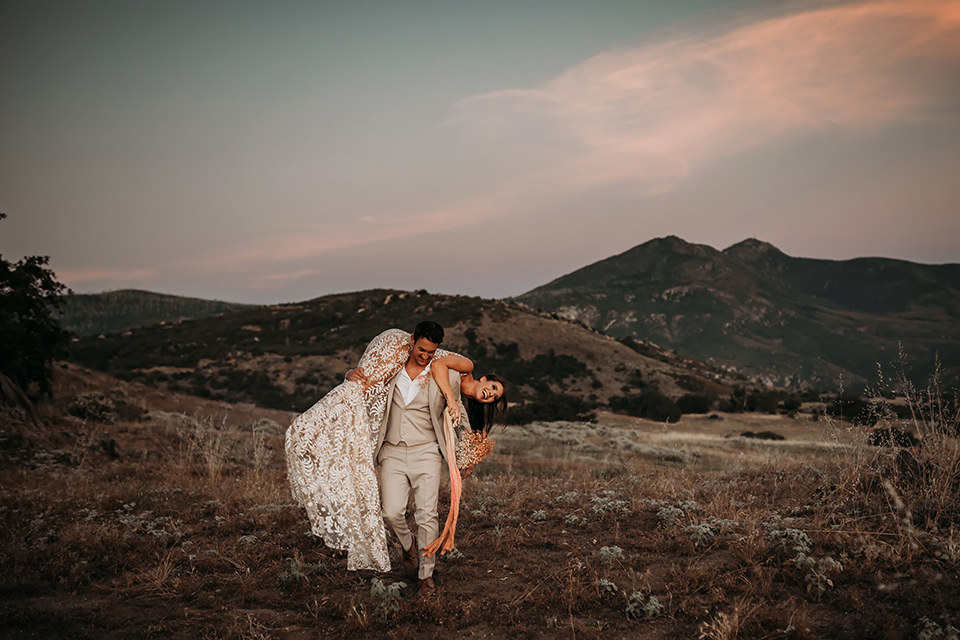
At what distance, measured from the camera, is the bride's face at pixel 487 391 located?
484 cm

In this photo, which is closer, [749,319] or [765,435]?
[765,435]

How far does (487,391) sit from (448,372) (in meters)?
0.40

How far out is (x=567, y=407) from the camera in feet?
116

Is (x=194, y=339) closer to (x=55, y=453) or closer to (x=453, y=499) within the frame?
(x=55, y=453)

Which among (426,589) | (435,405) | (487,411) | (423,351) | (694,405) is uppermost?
(423,351)

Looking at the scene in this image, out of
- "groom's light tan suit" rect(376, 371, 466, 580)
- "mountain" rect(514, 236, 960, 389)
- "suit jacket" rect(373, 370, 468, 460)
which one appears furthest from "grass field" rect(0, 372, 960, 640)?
"mountain" rect(514, 236, 960, 389)

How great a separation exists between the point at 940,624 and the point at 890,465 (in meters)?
3.84

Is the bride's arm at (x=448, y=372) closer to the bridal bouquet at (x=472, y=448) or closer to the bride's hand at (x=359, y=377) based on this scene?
the bridal bouquet at (x=472, y=448)

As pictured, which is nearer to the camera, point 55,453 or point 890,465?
point 890,465

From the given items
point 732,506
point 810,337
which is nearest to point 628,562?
point 732,506

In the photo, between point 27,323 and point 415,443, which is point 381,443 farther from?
point 27,323

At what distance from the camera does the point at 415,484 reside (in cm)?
476

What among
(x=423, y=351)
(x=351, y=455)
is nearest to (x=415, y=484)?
(x=351, y=455)

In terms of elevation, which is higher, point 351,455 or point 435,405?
point 435,405
